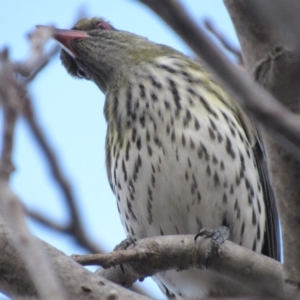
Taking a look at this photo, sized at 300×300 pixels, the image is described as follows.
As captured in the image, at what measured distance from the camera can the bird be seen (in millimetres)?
4086

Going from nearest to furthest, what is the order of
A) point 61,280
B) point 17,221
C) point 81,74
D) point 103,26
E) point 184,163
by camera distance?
point 17,221 < point 61,280 < point 184,163 < point 81,74 < point 103,26

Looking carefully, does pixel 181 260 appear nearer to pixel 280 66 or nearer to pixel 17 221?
pixel 280 66

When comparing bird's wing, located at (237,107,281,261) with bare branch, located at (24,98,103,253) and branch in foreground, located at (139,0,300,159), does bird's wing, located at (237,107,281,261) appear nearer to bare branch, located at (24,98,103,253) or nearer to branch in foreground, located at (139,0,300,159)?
bare branch, located at (24,98,103,253)

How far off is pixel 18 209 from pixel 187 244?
78.1 inches

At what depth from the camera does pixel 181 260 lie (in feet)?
10.3

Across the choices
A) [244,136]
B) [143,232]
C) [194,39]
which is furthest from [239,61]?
[194,39]

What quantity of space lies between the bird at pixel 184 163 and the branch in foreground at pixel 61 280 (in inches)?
58.8

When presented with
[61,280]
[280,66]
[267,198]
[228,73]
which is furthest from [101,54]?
[228,73]

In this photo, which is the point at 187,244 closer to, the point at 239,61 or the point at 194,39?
the point at 239,61

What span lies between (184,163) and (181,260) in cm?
104

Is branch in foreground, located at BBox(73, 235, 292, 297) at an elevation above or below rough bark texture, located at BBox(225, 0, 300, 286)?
below

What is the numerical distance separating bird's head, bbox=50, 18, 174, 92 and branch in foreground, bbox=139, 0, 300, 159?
11.4 feet

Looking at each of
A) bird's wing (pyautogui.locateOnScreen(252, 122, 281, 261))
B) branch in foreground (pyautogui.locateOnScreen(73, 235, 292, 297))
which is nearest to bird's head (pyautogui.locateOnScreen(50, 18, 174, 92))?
bird's wing (pyautogui.locateOnScreen(252, 122, 281, 261))

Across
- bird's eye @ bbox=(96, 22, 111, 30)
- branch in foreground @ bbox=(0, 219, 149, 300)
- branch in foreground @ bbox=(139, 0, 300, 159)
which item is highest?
bird's eye @ bbox=(96, 22, 111, 30)
